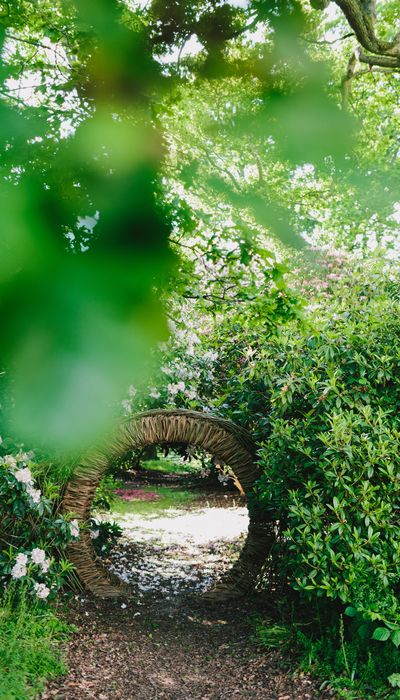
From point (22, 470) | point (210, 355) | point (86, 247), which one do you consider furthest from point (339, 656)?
point (86, 247)

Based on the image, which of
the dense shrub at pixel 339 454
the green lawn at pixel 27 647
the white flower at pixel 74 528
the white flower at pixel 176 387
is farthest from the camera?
the white flower at pixel 176 387

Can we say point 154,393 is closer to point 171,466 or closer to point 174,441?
point 174,441

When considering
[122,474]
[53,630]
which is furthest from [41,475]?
[122,474]

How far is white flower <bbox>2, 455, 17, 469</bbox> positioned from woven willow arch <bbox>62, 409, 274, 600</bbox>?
72cm

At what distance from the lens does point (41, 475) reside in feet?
14.9

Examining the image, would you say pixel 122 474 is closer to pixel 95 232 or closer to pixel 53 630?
pixel 53 630

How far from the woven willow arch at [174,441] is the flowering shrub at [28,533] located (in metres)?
0.24

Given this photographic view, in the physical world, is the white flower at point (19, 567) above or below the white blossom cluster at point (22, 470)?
below

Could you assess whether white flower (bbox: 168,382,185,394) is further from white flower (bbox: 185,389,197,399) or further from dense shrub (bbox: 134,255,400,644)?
dense shrub (bbox: 134,255,400,644)

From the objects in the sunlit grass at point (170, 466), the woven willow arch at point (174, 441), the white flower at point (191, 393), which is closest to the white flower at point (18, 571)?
the woven willow arch at point (174, 441)

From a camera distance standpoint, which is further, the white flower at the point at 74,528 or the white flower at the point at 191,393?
the white flower at the point at 191,393

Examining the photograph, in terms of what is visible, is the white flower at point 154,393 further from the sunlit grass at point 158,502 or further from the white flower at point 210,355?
the sunlit grass at point 158,502

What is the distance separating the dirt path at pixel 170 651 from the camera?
11.8 feet

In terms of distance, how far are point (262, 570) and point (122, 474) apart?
7.76 metres
